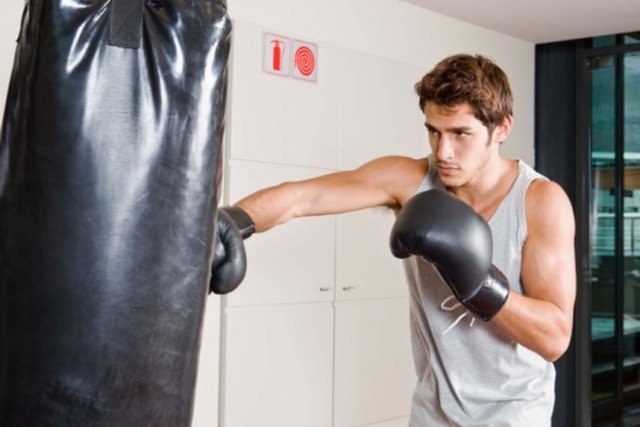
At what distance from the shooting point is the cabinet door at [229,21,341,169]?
3805mm

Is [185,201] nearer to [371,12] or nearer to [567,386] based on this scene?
[371,12]

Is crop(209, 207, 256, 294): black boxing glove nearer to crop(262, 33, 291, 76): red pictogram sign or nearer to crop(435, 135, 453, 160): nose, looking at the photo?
crop(435, 135, 453, 160): nose

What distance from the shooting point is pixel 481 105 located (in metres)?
2.04

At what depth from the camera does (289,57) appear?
4.03 meters

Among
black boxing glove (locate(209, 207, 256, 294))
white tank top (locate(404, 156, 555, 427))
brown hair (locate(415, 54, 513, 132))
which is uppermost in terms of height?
brown hair (locate(415, 54, 513, 132))

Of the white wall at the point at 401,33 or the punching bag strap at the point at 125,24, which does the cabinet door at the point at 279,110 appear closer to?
the white wall at the point at 401,33

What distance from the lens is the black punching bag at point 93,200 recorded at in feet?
2.86

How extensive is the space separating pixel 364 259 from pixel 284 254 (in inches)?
22.6

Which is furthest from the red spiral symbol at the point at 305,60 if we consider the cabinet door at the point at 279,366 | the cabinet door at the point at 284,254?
Result: the cabinet door at the point at 279,366

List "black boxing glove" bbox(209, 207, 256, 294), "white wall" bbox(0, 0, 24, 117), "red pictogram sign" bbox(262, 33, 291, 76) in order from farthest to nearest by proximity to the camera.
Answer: "red pictogram sign" bbox(262, 33, 291, 76) → "white wall" bbox(0, 0, 24, 117) → "black boxing glove" bbox(209, 207, 256, 294)

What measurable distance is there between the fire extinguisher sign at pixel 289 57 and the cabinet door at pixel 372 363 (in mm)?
1164

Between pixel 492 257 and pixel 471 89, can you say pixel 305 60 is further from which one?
pixel 492 257

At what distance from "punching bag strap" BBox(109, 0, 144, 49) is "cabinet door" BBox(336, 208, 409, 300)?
10.9ft

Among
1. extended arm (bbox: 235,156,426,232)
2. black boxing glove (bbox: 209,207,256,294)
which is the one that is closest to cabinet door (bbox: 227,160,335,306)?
extended arm (bbox: 235,156,426,232)
